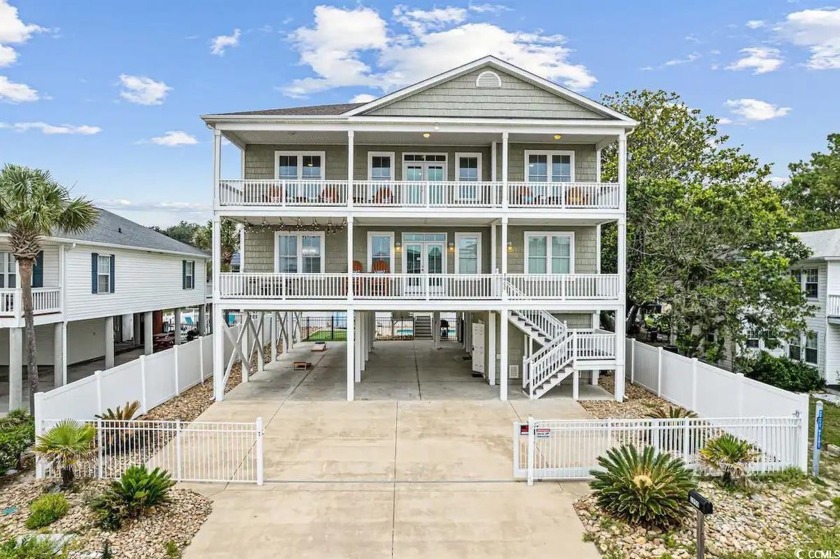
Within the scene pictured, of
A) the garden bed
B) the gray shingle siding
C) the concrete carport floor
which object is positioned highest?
the gray shingle siding

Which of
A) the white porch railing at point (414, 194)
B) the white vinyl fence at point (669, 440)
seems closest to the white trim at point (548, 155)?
the white porch railing at point (414, 194)

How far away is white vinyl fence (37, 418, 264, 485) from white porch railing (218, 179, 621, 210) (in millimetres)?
7291

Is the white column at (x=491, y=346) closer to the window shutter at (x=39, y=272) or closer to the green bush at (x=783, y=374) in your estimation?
the green bush at (x=783, y=374)

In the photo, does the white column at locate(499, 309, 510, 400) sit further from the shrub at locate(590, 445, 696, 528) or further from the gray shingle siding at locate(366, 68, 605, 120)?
the gray shingle siding at locate(366, 68, 605, 120)

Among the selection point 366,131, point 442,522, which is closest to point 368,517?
point 442,522

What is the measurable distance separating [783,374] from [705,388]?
661 centimetres

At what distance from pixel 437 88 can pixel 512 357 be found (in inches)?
383

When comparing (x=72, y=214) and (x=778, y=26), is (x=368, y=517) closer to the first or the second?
(x=72, y=214)

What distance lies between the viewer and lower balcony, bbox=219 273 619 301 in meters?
13.9

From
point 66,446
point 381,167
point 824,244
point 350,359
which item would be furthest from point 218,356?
point 824,244

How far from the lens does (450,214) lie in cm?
1395

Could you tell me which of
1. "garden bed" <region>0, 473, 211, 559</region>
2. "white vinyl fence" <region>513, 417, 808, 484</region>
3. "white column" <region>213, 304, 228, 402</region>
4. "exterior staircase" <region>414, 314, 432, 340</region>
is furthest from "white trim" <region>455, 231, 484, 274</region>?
"exterior staircase" <region>414, 314, 432, 340</region>

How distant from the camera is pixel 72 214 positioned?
38.9 ft

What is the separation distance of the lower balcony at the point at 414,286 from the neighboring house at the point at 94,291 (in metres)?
6.24
